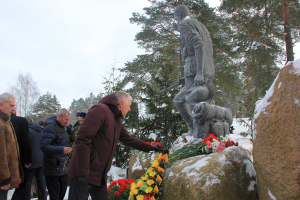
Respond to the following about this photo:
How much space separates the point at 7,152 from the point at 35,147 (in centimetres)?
143

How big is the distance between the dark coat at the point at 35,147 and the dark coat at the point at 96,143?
1976mm

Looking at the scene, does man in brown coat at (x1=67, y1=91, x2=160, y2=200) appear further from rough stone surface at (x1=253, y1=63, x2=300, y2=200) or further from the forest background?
the forest background

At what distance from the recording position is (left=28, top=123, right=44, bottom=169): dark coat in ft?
12.2

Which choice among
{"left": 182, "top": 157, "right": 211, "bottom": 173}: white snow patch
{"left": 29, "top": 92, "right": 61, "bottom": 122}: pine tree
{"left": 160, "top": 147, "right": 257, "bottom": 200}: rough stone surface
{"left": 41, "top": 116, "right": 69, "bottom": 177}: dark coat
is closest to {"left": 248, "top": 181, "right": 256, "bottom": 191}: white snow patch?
{"left": 160, "top": 147, "right": 257, "bottom": 200}: rough stone surface

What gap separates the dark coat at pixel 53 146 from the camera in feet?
10.5

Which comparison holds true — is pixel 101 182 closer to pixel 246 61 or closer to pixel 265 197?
pixel 265 197

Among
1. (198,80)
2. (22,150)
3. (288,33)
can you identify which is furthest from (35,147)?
(288,33)

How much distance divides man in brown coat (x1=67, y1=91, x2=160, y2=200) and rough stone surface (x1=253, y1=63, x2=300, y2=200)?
1515mm

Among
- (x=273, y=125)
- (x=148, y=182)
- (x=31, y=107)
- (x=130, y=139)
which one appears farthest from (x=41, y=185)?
(x=31, y=107)

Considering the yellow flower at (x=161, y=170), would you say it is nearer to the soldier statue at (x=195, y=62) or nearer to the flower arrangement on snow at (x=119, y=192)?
the flower arrangement on snow at (x=119, y=192)

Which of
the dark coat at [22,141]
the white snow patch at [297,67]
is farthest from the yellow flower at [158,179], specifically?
the dark coat at [22,141]

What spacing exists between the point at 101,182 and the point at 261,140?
169cm

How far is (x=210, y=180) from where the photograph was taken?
214 cm

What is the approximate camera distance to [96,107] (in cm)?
222
